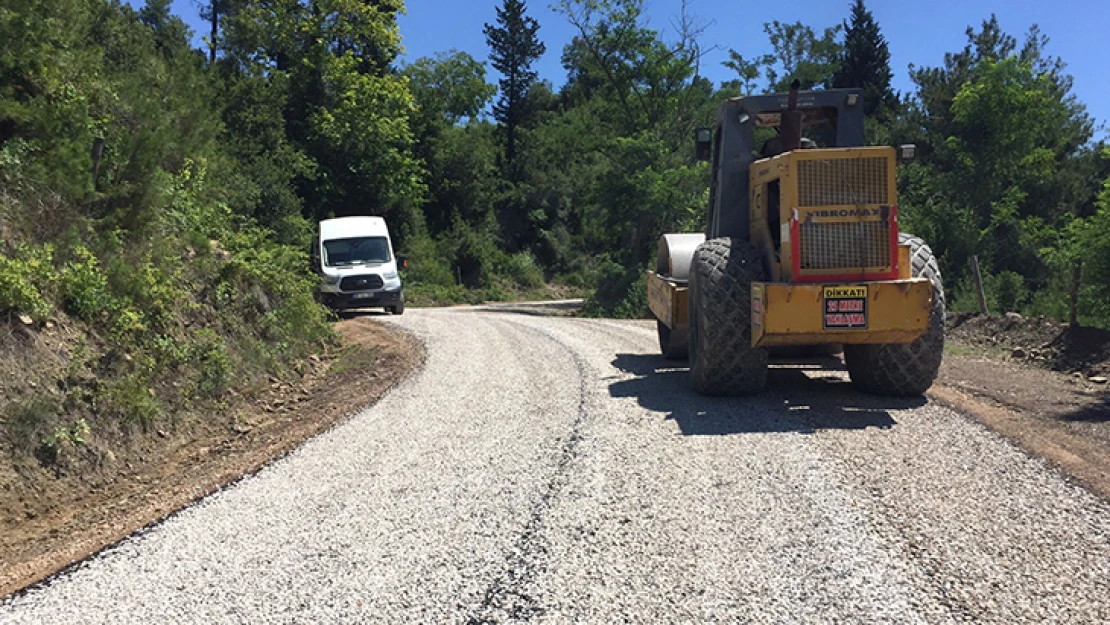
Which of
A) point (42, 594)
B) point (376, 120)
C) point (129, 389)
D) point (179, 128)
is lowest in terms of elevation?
point (42, 594)

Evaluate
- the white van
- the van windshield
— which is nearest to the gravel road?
the white van

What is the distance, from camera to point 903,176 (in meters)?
31.2

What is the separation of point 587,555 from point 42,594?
2732 millimetres

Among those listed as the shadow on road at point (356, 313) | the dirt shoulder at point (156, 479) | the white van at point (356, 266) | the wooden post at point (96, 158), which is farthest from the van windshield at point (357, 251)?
the wooden post at point (96, 158)

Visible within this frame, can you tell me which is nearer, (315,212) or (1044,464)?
(1044,464)

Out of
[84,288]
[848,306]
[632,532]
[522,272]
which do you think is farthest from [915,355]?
[522,272]

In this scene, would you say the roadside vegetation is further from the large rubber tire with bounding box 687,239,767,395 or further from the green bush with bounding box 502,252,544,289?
the large rubber tire with bounding box 687,239,767,395

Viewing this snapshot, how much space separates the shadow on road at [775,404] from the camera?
6.74m

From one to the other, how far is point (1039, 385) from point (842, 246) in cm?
356

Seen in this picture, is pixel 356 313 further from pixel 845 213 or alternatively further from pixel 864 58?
pixel 864 58

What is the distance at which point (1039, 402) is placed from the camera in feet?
25.7

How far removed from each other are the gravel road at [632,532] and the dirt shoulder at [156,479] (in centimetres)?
30

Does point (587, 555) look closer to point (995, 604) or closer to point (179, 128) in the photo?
point (995, 604)

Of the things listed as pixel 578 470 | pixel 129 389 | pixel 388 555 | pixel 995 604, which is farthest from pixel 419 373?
pixel 995 604
